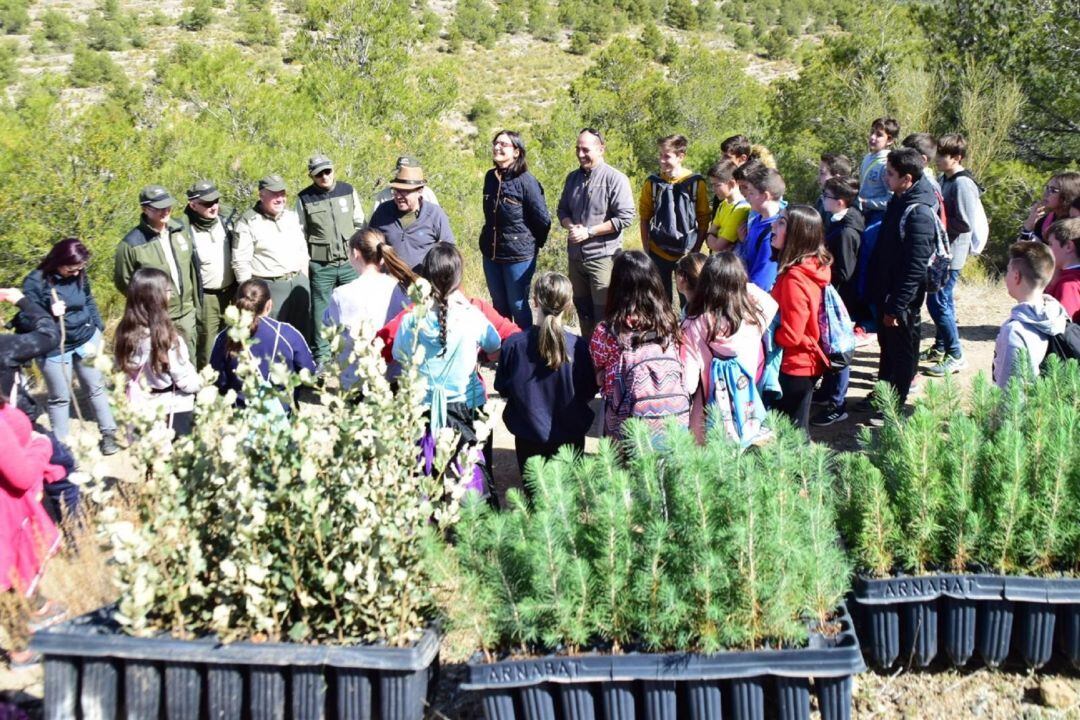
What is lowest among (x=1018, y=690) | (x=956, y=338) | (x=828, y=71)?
(x=1018, y=690)

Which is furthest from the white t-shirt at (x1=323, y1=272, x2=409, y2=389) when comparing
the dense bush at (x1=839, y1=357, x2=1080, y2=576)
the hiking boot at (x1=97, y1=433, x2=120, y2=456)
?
the dense bush at (x1=839, y1=357, x2=1080, y2=576)

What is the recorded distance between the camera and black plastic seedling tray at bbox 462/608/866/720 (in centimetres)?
281

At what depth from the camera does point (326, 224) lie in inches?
258

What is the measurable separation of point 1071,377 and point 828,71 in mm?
14298

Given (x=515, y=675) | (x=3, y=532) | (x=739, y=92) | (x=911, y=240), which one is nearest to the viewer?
(x=515, y=675)

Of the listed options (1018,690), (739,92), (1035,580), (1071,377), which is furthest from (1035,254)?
(739,92)

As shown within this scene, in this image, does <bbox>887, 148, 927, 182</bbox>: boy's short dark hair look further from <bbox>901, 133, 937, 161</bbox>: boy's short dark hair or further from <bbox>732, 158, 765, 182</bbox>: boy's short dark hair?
<bbox>901, 133, 937, 161</bbox>: boy's short dark hair

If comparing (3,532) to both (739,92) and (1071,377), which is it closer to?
(1071,377)

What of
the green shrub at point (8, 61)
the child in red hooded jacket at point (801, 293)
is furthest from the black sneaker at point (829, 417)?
the green shrub at point (8, 61)

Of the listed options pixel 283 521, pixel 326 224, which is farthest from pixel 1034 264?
pixel 326 224

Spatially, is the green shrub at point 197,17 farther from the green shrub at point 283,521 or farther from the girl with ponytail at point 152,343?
the green shrub at point 283,521

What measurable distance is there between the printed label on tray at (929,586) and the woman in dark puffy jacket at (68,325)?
13.8 ft

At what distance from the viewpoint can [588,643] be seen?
115 inches

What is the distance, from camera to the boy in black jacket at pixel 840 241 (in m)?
5.90
